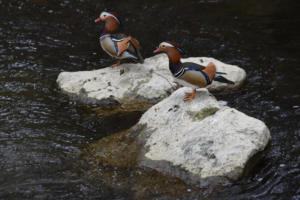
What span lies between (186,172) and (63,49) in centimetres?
495

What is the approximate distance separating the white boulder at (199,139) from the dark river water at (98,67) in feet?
0.93

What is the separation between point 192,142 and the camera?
4980 millimetres

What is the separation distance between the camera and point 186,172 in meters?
4.78

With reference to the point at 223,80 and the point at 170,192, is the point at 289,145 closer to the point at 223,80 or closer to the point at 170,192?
the point at 223,80

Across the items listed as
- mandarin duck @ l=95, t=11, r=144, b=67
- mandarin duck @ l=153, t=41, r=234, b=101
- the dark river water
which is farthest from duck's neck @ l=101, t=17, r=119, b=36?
mandarin duck @ l=153, t=41, r=234, b=101

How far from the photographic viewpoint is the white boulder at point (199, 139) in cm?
470

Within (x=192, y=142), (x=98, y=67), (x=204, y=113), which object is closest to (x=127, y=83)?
(x=98, y=67)

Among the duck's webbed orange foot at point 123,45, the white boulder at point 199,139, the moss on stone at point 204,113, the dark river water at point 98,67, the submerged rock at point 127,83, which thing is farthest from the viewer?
the duck's webbed orange foot at point 123,45

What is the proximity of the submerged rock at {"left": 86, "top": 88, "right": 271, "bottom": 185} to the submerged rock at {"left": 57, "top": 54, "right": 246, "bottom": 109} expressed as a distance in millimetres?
1042

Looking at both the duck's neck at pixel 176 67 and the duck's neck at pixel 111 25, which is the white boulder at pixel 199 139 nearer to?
the duck's neck at pixel 176 67

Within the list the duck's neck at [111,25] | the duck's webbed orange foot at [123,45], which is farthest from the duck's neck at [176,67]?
the duck's neck at [111,25]

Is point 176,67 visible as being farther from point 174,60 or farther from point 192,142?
point 192,142

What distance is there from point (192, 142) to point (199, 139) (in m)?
0.09

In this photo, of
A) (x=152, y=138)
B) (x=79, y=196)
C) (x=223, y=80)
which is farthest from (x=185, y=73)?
(x=79, y=196)
